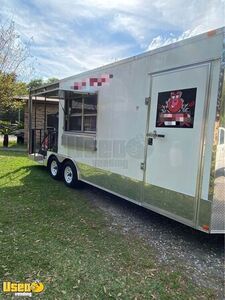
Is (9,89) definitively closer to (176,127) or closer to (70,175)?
(70,175)

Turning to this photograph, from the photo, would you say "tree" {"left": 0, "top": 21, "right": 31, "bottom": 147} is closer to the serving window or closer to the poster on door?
the serving window

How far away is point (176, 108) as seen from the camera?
351cm

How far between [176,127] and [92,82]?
8.03 ft

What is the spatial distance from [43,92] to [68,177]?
2.67m

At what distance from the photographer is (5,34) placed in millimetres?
11680

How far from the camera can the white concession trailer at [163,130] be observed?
311 centimetres

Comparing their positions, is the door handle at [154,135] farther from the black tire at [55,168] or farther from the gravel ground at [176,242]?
the black tire at [55,168]

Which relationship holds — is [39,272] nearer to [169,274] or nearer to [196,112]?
[169,274]

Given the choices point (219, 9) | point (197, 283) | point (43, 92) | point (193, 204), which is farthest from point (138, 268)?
point (43, 92)

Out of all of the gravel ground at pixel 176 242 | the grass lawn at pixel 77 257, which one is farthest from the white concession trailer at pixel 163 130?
the grass lawn at pixel 77 257

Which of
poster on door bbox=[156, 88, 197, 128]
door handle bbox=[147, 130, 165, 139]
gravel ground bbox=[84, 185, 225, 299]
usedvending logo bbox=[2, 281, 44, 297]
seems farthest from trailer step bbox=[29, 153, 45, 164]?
usedvending logo bbox=[2, 281, 44, 297]

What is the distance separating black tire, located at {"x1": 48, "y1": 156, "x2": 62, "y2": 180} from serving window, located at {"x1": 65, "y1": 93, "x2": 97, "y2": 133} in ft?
3.46

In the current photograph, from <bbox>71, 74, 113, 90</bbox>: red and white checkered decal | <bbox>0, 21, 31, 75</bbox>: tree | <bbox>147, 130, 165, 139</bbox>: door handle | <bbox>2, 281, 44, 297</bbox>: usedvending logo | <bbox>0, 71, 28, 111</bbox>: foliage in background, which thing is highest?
<bbox>0, 21, 31, 75</bbox>: tree

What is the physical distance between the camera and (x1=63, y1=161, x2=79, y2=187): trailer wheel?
20.0 feet
